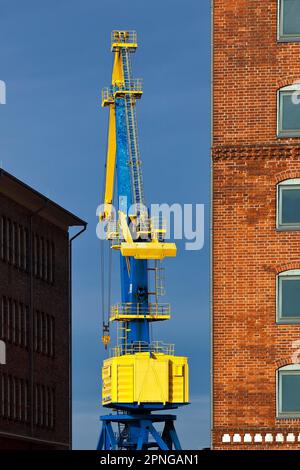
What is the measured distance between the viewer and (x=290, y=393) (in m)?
56.5

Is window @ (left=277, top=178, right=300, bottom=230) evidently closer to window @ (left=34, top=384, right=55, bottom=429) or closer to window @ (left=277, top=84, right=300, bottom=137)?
window @ (left=277, top=84, right=300, bottom=137)

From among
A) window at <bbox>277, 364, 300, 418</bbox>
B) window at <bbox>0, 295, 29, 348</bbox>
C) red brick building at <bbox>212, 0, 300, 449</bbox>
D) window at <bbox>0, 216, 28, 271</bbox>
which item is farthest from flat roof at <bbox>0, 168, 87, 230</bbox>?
window at <bbox>277, 364, 300, 418</bbox>

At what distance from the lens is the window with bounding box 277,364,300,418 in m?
56.5

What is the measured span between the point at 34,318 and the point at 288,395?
3757 cm

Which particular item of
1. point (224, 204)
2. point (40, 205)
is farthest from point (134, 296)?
point (224, 204)

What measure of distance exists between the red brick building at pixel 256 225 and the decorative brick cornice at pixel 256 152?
0.11 ft

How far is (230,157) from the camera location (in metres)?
58.2

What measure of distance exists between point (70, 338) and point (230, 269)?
143 feet

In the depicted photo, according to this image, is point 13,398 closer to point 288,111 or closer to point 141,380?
point 141,380

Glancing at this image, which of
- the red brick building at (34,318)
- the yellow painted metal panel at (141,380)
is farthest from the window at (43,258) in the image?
the yellow painted metal panel at (141,380)

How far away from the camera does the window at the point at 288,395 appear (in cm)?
5647

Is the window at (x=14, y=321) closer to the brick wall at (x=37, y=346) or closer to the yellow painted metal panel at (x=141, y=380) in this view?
the brick wall at (x=37, y=346)
